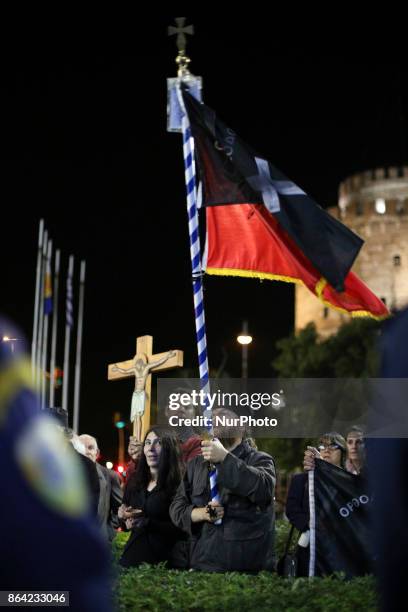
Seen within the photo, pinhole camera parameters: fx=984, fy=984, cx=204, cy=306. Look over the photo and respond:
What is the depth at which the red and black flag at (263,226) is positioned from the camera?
8469 millimetres

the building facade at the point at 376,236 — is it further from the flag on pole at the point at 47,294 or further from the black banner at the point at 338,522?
the black banner at the point at 338,522

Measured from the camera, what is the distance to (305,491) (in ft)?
29.7

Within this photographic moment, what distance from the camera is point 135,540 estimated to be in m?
8.24

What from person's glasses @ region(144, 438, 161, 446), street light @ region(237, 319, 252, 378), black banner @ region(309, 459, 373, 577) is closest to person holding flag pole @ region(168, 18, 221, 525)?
person's glasses @ region(144, 438, 161, 446)

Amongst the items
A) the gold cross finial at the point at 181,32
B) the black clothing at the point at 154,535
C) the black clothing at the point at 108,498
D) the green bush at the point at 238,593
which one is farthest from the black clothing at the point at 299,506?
the gold cross finial at the point at 181,32

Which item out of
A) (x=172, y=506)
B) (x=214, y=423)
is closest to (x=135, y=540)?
Answer: (x=172, y=506)

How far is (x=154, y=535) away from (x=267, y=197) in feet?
10.2

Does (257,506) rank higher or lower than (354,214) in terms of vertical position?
lower

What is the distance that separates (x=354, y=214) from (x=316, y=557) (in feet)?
222

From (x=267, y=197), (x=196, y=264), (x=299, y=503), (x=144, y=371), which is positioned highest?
(x=267, y=197)

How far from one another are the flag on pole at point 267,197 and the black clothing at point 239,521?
5.74 feet

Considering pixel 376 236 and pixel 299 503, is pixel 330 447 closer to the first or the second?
pixel 299 503

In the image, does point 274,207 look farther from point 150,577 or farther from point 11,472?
point 11,472

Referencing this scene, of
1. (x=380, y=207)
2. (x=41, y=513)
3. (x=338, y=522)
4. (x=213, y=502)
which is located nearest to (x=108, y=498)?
(x=338, y=522)
